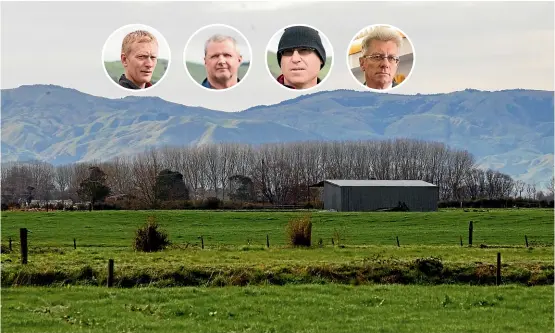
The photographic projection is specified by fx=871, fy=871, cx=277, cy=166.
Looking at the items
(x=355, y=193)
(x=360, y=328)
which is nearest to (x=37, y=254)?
(x=360, y=328)

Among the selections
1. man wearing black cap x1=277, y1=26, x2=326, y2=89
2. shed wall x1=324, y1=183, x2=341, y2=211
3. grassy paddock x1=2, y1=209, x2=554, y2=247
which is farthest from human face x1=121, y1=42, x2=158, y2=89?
shed wall x1=324, y1=183, x2=341, y2=211

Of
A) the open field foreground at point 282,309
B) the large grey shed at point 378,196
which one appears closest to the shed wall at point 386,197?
the large grey shed at point 378,196

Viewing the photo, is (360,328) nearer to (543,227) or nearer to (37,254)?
(37,254)

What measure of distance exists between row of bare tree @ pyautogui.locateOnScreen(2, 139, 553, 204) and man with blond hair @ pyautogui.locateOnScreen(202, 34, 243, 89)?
101 metres

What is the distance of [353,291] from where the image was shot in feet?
67.2

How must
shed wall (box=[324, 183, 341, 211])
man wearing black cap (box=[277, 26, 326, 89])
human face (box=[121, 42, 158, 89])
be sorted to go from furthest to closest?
shed wall (box=[324, 183, 341, 211]) < human face (box=[121, 42, 158, 89]) < man wearing black cap (box=[277, 26, 326, 89])

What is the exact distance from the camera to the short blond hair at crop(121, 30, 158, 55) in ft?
34.1

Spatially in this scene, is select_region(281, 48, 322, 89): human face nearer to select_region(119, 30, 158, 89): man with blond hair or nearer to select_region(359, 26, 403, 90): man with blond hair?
select_region(359, 26, 403, 90): man with blond hair

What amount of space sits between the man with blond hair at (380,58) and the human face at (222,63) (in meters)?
1.50

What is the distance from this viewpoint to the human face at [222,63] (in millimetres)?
9938

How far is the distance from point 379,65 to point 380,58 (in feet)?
0.48

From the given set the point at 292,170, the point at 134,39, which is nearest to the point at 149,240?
the point at 134,39

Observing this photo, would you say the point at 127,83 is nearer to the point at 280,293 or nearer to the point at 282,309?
the point at 282,309

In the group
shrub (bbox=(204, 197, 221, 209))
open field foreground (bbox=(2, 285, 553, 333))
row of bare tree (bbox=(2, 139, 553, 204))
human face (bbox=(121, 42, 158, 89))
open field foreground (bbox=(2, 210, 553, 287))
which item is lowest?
open field foreground (bbox=(2, 285, 553, 333))
